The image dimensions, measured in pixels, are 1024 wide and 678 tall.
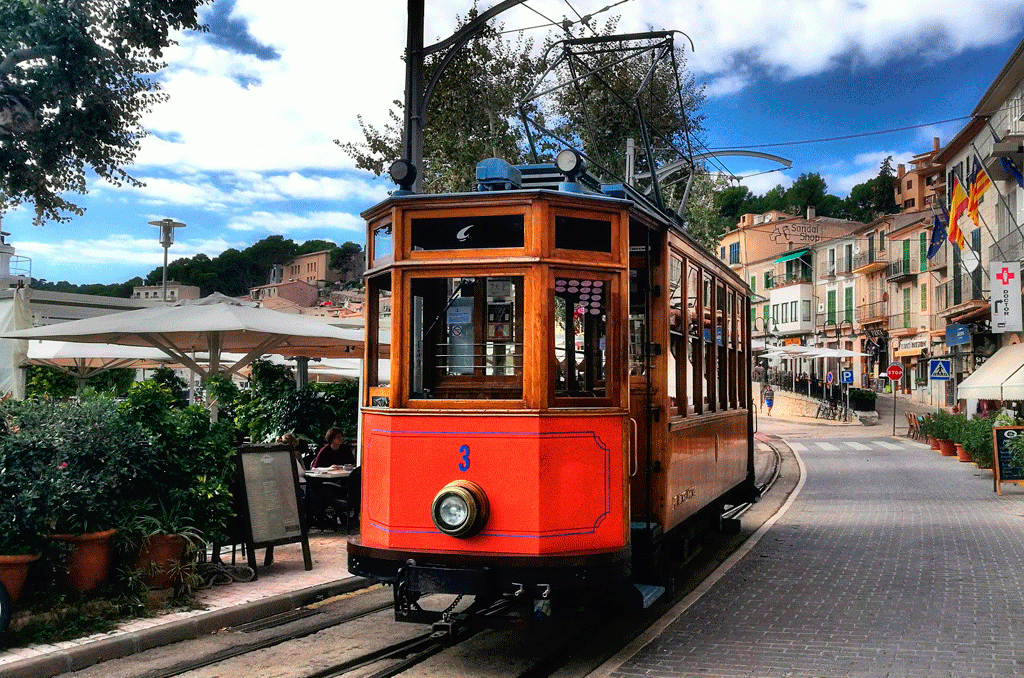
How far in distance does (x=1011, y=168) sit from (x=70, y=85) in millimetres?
24221

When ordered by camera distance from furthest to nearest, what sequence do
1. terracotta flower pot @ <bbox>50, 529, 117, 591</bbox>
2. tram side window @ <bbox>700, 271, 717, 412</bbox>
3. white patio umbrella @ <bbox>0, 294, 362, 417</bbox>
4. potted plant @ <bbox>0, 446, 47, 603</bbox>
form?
white patio umbrella @ <bbox>0, 294, 362, 417</bbox> → tram side window @ <bbox>700, 271, 717, 412</bbox> → terracotta flower pot @ <bbox>50, 529, 117, 591</bbox> → potted plant @ <bbox>0, 446, 47, 603</bbox>

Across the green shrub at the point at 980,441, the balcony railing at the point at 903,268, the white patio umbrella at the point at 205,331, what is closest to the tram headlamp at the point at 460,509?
the white patio umbrella at the point at 205,331

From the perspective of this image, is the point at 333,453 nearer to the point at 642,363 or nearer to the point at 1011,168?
the point at 642,363

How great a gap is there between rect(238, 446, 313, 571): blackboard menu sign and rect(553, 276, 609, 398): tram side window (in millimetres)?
3830

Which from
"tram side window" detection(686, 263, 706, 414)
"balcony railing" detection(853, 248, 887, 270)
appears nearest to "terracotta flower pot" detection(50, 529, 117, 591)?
"tram side window" detection(686, 263, 706, 414)

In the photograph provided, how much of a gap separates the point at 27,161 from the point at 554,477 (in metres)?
18.7

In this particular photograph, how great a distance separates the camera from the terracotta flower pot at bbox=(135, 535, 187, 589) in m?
7.63

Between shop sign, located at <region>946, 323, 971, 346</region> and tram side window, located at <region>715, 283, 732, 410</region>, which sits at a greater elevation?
shop sign, located at <region>946, 323, 971, 346</region>

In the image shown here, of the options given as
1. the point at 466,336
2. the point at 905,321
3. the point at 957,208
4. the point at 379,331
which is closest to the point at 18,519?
the point at 379,331

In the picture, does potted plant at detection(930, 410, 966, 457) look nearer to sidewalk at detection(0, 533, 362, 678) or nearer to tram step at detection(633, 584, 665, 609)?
sidewalk at detection(0, 533, 362, 678)

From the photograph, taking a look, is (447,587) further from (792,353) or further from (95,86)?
(792,353)

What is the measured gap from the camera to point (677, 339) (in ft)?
25.2

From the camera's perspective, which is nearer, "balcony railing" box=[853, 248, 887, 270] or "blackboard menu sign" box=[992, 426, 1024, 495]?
"blackboard menu sign" box=[992, 426, 1024, 495]

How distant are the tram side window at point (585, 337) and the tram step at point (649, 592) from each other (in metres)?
1.32
